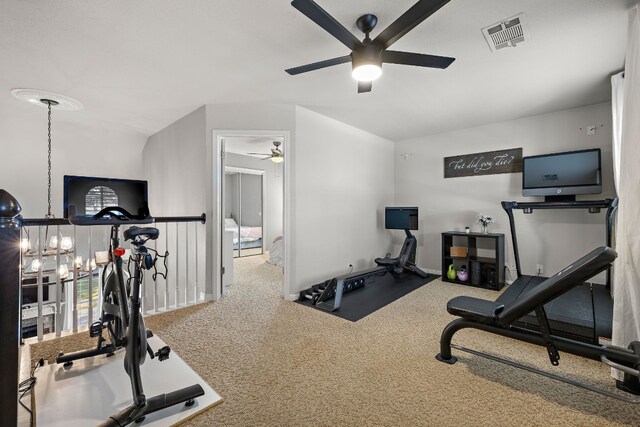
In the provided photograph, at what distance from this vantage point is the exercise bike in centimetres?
142

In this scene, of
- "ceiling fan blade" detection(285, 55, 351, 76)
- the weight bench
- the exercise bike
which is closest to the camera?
the exercise bike

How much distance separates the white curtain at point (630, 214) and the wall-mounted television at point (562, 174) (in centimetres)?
198

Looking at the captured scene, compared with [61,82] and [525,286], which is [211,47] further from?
[525,286]

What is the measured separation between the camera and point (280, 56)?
243 centimetres

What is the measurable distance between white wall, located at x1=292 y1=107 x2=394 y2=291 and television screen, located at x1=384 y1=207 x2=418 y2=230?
0.96 ft

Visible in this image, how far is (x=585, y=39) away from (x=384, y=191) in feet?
10.9

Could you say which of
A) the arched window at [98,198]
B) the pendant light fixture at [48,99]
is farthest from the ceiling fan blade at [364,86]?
the arched window at [98,198]

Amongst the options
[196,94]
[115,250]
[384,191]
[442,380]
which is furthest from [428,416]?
[384,191]

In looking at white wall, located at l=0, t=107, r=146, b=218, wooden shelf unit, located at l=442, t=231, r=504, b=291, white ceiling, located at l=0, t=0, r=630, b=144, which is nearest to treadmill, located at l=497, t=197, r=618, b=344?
wooden shelf unit, located at l=442, t=231, r=504, b=291

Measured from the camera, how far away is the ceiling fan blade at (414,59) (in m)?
1.91

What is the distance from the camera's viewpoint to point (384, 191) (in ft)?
17.3

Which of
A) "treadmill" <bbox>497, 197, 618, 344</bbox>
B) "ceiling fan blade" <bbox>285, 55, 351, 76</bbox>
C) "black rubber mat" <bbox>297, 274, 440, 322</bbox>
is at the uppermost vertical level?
"ceiling fan blade" <bbox>285, 55, 351, 76</bbox>

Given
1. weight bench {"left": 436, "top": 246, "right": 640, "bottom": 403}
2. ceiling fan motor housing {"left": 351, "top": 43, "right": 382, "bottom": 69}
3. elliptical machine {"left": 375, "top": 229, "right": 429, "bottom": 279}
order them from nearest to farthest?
weight bench {"left": 436, "top": 246, "right": 640, "bottom": 403}
ceiling fan motor housing {"left": 351, "top": 43, "right": 382, "bottom": 69}
elliptical machine {"left": 375, "top": 229, "right": 429, "bottom": 279}

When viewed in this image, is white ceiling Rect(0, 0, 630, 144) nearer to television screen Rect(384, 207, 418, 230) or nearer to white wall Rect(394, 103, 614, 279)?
white wall Rect(394, 103, 614, 279)
